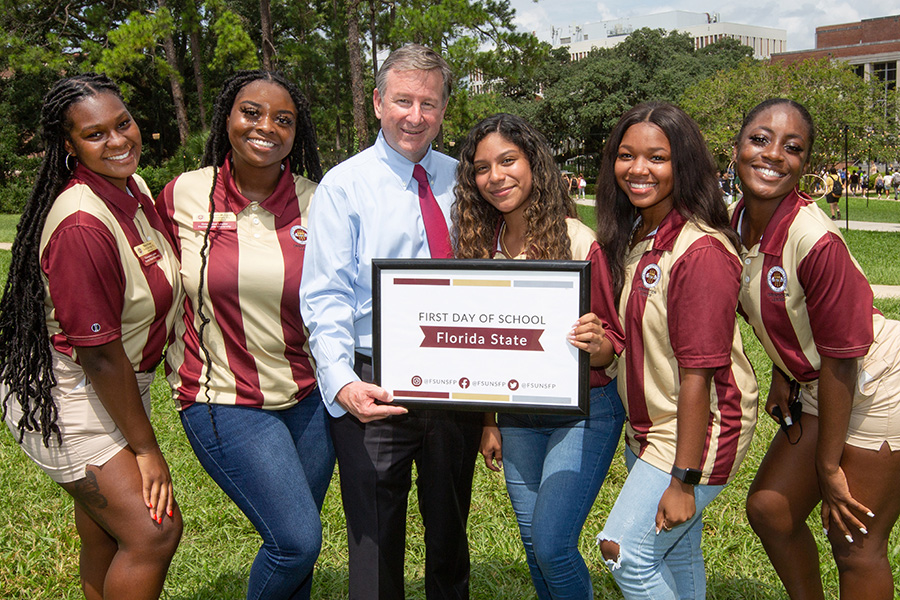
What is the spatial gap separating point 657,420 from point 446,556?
1051 mm

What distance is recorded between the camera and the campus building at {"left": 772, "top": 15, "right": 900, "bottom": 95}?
61969mm

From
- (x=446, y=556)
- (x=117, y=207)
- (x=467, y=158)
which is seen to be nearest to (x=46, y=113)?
(x=117, y=207)

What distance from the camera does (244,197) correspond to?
2889mm

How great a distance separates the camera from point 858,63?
63.2 metres

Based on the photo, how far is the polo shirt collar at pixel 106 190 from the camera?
102 inches

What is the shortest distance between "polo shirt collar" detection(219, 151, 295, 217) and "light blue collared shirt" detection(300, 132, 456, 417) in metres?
0.20

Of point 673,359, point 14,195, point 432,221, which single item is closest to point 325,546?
point 432,221

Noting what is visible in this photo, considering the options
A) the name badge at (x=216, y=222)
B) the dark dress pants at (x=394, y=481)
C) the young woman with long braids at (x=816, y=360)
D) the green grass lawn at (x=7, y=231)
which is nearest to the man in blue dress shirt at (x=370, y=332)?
the dark dress pants at (x=394, y=481)

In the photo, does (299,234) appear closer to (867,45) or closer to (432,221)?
(432,221)

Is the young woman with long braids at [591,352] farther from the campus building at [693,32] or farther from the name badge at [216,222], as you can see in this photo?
the campus building at [693,32]

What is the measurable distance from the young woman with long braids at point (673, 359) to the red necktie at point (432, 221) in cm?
65

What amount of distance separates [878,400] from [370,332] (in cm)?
184

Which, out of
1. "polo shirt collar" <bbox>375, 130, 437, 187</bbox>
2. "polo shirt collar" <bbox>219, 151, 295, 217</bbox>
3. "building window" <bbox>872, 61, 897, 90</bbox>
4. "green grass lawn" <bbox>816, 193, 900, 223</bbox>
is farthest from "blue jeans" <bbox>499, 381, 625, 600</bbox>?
"building window" <bbox>872, 61, 897, 90</bbox>

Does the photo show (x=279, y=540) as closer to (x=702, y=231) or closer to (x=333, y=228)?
(x=333, y=228)
